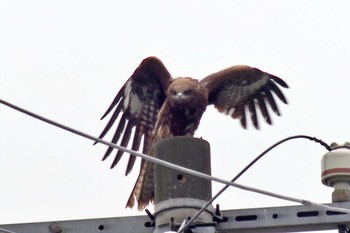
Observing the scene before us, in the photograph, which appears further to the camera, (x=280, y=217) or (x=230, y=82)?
(x=230, y=82)

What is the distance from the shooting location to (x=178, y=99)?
12711 millimetres

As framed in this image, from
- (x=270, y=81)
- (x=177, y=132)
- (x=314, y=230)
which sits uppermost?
(x=270, y=81)

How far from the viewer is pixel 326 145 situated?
7664 mm

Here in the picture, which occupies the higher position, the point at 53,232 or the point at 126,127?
the point at 126,127

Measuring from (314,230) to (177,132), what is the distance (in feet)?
16.9

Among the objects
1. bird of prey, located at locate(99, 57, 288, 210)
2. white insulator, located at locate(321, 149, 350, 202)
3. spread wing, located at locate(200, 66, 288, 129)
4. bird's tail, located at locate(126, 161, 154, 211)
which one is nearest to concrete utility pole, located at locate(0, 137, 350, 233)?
white insulator, located at locate(321, 149, 350, 202)

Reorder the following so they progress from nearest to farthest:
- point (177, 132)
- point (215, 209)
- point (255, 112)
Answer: point (215, 209) → point (177, 132) → point (255, 112)

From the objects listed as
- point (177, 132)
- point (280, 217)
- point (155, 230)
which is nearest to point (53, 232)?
point (155, 230)

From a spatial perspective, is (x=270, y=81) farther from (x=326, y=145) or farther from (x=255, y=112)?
(x=326, y=145)

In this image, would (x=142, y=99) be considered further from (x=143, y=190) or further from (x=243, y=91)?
(x=143, y=190)

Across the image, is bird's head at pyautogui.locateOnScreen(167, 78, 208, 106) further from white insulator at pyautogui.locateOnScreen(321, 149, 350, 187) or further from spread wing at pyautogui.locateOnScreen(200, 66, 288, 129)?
white insulator at pyautogui.locateOnScreen(321, 149, 350, 187)

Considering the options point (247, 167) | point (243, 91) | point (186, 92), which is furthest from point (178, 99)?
point (247, 167)

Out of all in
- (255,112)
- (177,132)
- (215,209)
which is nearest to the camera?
(215,209)

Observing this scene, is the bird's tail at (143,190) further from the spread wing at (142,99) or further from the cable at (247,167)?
the cable at (247,167)
